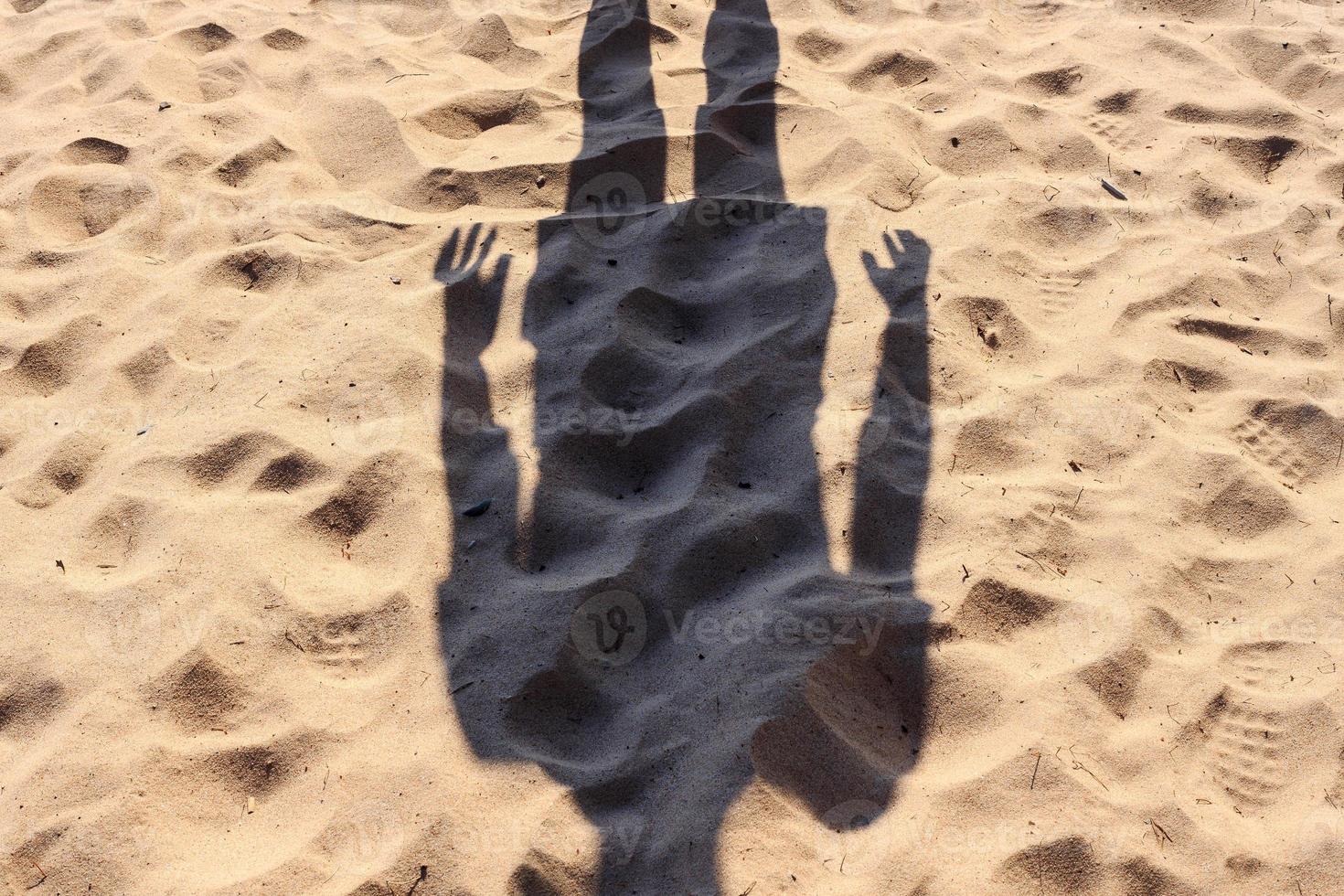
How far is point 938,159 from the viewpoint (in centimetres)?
337

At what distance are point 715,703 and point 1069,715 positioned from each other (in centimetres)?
80

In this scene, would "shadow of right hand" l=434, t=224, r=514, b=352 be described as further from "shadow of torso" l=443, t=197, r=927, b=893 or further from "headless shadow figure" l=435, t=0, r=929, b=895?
"shadow of torso" l=443, t=197, r=927, b=893

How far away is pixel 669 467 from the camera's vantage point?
8.13ft

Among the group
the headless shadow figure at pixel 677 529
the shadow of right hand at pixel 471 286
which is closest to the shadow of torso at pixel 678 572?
the headless shadow figure at pixel 677 529

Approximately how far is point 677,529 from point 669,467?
237 millimetres

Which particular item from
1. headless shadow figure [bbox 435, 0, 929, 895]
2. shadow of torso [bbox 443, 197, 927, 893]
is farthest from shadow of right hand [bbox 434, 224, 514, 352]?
shadow of torso [bbox 443, 197, 927, 893]

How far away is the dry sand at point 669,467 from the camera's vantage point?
1.91 m

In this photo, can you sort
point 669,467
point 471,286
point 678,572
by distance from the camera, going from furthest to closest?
point 471,286 → point 669,467 → point 678,572

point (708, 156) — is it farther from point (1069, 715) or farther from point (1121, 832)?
point (1121, 832)

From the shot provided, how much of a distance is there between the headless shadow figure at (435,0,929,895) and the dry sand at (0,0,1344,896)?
Answer: 0.04 feet

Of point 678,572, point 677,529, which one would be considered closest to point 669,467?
point 677,529

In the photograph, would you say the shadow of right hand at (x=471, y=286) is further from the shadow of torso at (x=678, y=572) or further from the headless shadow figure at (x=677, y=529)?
the shadow of torso at (x=678, y=572)

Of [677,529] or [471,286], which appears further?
[471,286]

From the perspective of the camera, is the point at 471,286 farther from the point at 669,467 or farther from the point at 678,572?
the point at 678,572
